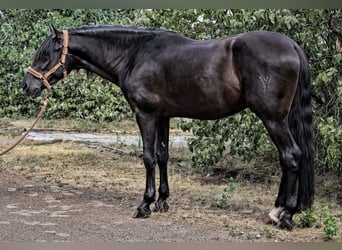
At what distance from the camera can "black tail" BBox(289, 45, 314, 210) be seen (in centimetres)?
476

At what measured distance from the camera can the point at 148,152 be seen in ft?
17.1

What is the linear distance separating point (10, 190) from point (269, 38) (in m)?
3.74

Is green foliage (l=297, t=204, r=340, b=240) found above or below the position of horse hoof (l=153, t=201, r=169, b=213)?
above

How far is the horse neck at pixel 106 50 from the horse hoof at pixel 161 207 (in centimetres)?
132

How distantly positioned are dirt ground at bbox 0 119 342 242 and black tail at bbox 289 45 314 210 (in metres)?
0.40

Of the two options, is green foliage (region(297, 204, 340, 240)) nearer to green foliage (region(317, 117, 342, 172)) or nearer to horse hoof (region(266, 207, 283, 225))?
horse hoof (region(266, 207, 283, 225))

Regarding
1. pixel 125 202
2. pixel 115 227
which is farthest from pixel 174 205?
pixel 115 227

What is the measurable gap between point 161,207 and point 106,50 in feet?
5.56

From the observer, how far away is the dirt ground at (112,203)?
458 centimetres

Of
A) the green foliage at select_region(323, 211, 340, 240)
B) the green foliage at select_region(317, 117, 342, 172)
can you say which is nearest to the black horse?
the green foliage at select_region(323, 211, 340, 240)

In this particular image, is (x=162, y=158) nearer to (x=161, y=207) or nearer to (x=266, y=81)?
(x=161, y=207)

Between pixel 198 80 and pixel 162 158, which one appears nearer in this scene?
pixel 198 80

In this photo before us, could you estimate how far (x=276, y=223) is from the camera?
16.0 ft

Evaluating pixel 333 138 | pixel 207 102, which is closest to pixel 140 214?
pixel 207 102
